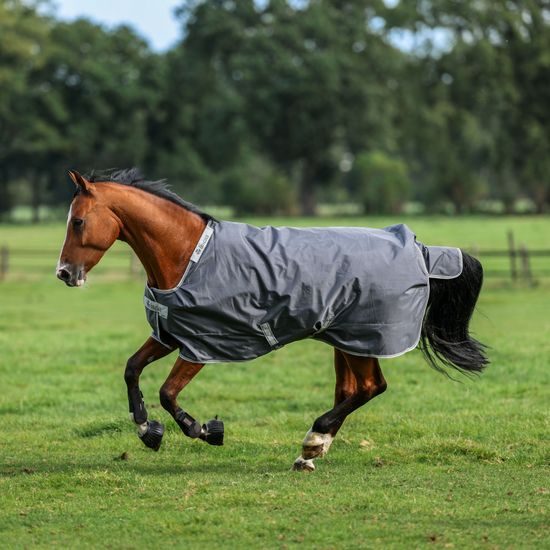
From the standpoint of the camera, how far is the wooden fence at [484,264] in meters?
25.5

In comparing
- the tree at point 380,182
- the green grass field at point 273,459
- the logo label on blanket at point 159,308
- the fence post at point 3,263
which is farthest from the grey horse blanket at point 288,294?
the tree at point 380,182

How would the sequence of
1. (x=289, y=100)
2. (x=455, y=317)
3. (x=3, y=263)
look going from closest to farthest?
1. (x=455, y=317)
2. (x=3, y=263)
3. (x=289, y=100)

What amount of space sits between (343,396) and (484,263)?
2454cm

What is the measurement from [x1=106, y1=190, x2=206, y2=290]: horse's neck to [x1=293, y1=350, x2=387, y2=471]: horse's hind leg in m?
1.39

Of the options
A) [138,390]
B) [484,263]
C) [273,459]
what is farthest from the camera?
[484,263]

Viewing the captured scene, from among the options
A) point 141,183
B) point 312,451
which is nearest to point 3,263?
point 141,183

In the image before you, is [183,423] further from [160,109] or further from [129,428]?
[160,109]

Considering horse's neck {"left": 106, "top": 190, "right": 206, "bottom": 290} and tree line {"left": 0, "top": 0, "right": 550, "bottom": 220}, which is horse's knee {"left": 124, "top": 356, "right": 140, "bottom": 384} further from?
tree line {"left": 0, "top": 0, "right": 550, "bottom": 220}

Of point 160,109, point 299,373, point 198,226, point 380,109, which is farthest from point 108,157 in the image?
point 198,226

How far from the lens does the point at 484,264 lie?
30906 millimetres

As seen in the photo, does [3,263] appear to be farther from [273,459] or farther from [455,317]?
[455,317]

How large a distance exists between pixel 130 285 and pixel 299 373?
584 inches

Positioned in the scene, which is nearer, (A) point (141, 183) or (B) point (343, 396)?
(A) point (141, 183)

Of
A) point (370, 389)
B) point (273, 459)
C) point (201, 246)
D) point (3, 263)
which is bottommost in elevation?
point (3, 263)
